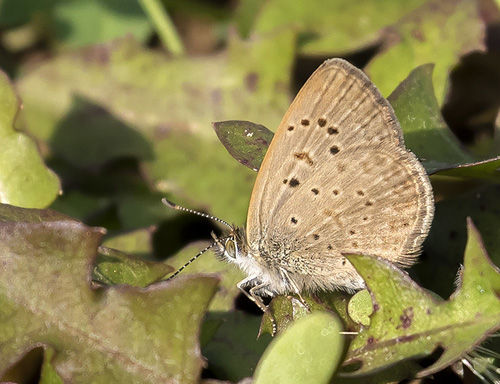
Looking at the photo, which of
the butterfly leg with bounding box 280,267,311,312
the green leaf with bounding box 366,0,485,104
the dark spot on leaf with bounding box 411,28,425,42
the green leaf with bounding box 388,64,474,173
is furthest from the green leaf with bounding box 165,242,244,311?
the dark spot on leaf with bounding box 411,28,425,42

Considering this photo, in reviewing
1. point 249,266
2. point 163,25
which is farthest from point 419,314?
point 163,25

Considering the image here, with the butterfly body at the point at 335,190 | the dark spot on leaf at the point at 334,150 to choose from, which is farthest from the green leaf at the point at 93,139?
the dark spot on leaf at the point at 334,150

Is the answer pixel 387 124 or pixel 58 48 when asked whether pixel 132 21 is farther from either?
pixel 387 124

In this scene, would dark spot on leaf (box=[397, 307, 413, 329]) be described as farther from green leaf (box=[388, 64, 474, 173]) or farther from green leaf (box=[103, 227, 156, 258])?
green leaf (box=[103, 227, 156, 258])

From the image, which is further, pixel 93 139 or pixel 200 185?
pixel 93 139

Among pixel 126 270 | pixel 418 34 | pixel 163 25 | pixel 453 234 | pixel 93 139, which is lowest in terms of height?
pixel 93 139

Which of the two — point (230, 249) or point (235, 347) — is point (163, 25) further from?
point (235, 347)

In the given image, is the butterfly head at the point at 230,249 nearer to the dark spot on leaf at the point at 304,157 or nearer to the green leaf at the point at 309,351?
the dark spot on leaf at the point at 304,157

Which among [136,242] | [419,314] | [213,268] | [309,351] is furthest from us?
[136,242]
